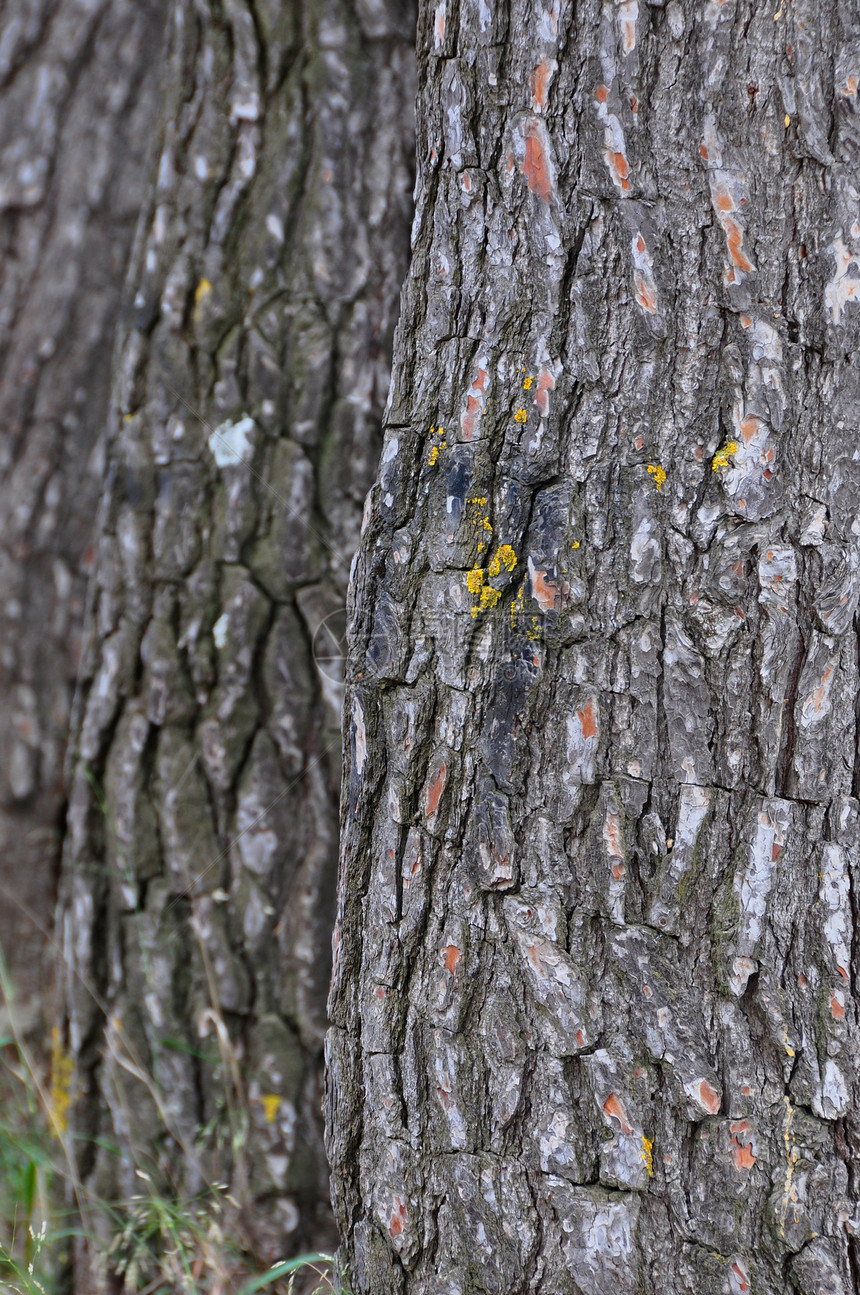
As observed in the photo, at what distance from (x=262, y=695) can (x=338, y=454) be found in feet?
1.66

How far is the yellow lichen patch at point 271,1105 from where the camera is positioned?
1646 millimetres

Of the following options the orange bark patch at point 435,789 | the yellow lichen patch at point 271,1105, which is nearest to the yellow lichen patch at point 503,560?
the orange bark patch at point 435,789

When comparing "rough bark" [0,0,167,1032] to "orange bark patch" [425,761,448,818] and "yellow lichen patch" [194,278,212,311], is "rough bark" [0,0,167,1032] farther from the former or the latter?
"orange bark patch" [425,761,448,818]

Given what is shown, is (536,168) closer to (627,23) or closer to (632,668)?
(627,23)

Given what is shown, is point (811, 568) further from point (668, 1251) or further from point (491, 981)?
point (668, 1251)

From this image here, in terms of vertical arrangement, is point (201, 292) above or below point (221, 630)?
above

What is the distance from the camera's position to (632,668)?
1.13 meters

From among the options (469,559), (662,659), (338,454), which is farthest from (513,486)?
(338,454)

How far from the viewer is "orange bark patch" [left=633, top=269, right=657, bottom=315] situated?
111 centimetres

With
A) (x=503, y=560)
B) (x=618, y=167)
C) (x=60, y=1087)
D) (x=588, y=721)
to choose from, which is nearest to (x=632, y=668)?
(x=588, y=721)

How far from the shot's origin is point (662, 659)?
3.67 ft

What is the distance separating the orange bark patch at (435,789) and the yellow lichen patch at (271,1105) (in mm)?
840

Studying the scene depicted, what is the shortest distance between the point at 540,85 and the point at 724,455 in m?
0.56

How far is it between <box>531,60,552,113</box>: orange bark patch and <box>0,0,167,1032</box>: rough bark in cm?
130
